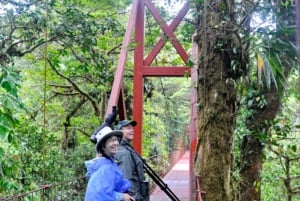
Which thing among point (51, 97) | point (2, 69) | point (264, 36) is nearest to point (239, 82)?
point (264, 36)

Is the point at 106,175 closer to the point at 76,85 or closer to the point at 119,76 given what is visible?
the point at 119,76

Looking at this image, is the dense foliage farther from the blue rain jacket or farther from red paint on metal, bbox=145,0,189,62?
the blue rain jacket

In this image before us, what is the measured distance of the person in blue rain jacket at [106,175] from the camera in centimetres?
206

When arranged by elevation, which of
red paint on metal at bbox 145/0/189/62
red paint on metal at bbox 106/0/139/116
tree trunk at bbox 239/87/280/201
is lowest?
tree trunk at bbox 239/87/280/201

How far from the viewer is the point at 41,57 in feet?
22.9

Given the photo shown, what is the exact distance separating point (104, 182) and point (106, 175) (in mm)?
37

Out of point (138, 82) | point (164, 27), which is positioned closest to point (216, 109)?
point (164, 27)

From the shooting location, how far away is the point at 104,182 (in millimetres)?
2092

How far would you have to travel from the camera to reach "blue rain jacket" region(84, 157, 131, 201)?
6.75 ft

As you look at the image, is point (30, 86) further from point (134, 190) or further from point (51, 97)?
point (134, 190)

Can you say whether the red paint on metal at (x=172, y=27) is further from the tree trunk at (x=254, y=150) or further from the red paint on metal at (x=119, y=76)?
the tree trunk at (x=254, y=150)

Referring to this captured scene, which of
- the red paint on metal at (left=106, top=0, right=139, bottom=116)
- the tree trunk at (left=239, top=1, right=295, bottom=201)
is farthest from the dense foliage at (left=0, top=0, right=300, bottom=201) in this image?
the red paint on metal at (left=106, top=0, right=139, bottom=116)

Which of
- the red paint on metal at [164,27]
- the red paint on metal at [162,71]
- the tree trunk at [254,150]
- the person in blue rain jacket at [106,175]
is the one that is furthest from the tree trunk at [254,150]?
the person in blue rain jacket at [106,175]

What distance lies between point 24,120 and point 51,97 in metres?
1.47
